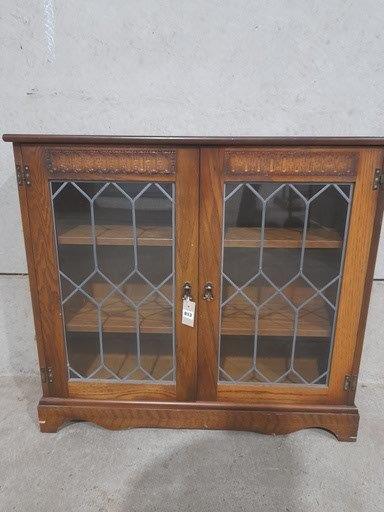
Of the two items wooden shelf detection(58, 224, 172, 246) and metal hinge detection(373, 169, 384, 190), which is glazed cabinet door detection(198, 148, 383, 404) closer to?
metal hinge detection(373, 169, 384, 190)

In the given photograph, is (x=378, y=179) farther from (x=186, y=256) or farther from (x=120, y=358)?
(x=120, y=358)

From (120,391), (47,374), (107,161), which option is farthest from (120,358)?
(107,161)

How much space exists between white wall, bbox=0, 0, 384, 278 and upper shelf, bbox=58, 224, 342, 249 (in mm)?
410

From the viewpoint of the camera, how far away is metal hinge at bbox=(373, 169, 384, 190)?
860 millimetres

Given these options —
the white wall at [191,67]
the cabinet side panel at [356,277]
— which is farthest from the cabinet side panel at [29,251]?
the cabinet side panel at [356,277]

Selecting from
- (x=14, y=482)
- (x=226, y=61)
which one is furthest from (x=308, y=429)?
(x=226, y=61)

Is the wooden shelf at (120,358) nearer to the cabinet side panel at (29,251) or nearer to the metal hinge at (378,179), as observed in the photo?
the cabinet side panel at (29,251)

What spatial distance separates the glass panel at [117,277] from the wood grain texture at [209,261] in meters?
0.08

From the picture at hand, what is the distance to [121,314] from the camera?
1068mm

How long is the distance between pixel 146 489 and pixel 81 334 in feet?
1.51

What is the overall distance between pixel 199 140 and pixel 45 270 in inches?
21.3

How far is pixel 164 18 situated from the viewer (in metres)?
1.10

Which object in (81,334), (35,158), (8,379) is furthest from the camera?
(8,379)

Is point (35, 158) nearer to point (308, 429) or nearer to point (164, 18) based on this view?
point (164, 18)
